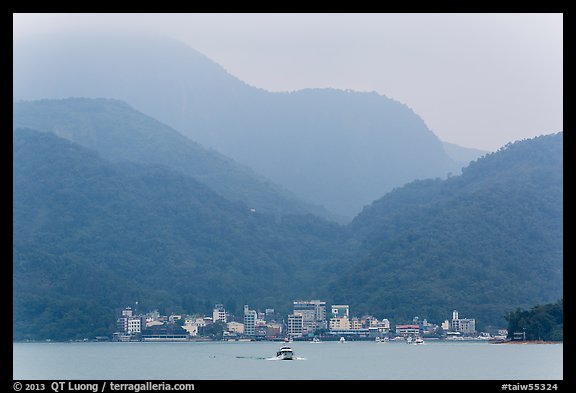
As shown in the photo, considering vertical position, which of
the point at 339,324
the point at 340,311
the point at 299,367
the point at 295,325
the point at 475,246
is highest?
the point at 475,246

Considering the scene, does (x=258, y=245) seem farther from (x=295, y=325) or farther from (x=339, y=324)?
(x=295, y=325)

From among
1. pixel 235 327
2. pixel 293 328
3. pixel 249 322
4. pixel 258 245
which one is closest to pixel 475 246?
pixel 293 328

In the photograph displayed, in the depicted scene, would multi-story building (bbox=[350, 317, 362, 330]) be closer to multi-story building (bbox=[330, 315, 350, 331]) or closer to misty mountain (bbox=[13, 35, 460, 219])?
multi-story building (bbox=[330, 315, 350, 331])

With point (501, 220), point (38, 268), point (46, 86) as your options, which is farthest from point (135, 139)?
point (501, 220)

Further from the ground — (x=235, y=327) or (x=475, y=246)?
(x=475, y=246)

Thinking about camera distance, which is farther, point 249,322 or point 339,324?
point 249,322

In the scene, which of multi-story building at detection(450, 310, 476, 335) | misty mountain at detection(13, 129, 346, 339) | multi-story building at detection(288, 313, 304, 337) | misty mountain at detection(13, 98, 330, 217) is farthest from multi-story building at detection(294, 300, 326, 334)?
misty mountain at detection(13, 98, 330, 217)

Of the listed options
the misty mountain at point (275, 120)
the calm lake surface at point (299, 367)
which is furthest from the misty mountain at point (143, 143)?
the calm lake surface at point (299, 367)
